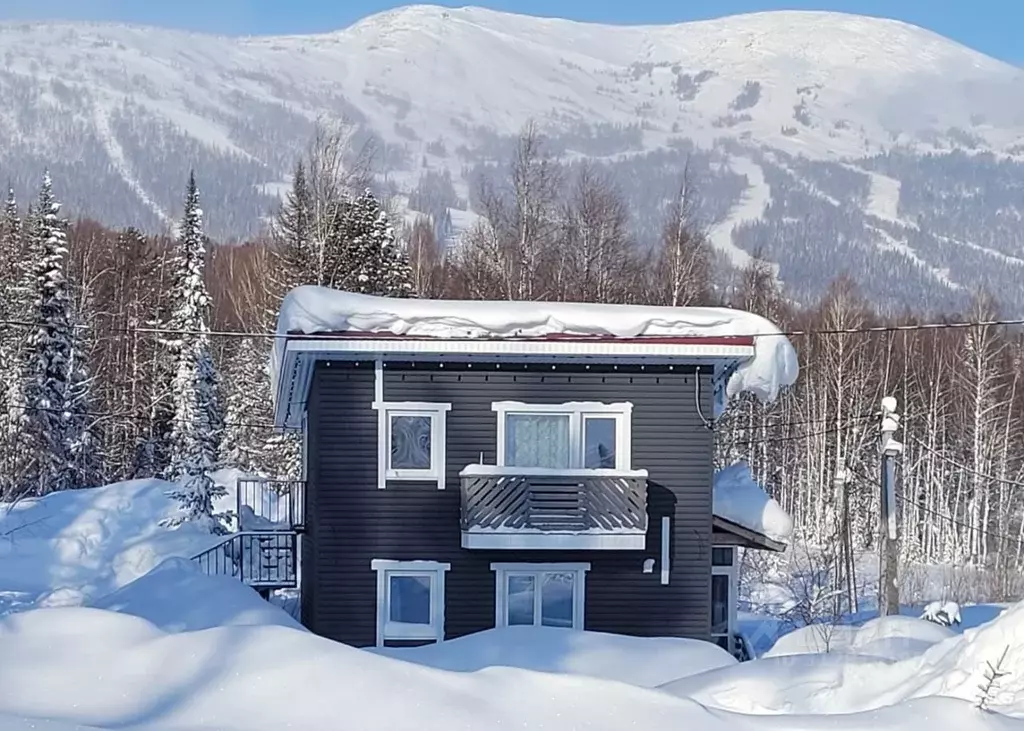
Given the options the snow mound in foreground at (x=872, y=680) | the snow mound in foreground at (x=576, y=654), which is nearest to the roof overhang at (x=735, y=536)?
the snow mound in foreground at (x=576, y=654)

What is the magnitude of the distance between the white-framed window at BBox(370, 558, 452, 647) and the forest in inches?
496

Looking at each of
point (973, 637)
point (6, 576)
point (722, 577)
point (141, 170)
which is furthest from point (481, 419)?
point (141, 170)

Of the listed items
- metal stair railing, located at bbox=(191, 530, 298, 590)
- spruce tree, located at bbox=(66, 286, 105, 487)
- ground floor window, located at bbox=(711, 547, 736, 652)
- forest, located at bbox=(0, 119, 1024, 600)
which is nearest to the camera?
ground floor window, located at bbox=(711, 547, 736, 652)

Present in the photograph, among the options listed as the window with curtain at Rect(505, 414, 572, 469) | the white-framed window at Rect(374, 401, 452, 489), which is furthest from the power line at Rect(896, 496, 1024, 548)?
the white-framed window at Rect(374, 401, 452, 489)

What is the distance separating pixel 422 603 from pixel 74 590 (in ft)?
36.1

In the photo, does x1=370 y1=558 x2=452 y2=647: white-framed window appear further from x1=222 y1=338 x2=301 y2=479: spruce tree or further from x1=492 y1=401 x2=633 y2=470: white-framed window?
x1=222 y1=338 x2=301 y2=479: spruce tree

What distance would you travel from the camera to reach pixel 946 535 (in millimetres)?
44969

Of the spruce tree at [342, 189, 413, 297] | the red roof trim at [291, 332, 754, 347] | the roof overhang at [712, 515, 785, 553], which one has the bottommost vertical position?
the roof overhang at [712, 515, 785, 553]

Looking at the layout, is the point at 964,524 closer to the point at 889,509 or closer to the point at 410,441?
the point at 889,509

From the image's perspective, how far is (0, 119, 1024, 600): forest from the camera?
34.3m

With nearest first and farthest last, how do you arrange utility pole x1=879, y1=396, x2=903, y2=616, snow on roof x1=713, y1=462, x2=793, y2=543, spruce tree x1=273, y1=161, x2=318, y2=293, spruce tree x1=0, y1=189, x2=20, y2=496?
1. snow on roof x1=713, y1=462, x2=793, y2=543
2. utility pole x1=879, y1=396, x2=903, y2=616
3. spruce tree x1=273, y1=161, x2=318, y2=293
4. spruce tree x1=0, y1=189, x2=20, y2=496

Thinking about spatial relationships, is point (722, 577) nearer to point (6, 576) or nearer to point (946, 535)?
point (6, 576)

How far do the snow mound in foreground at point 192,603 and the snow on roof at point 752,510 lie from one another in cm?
867

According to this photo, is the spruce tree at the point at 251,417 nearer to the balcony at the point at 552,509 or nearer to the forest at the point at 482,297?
the forest at the point at 482,297
